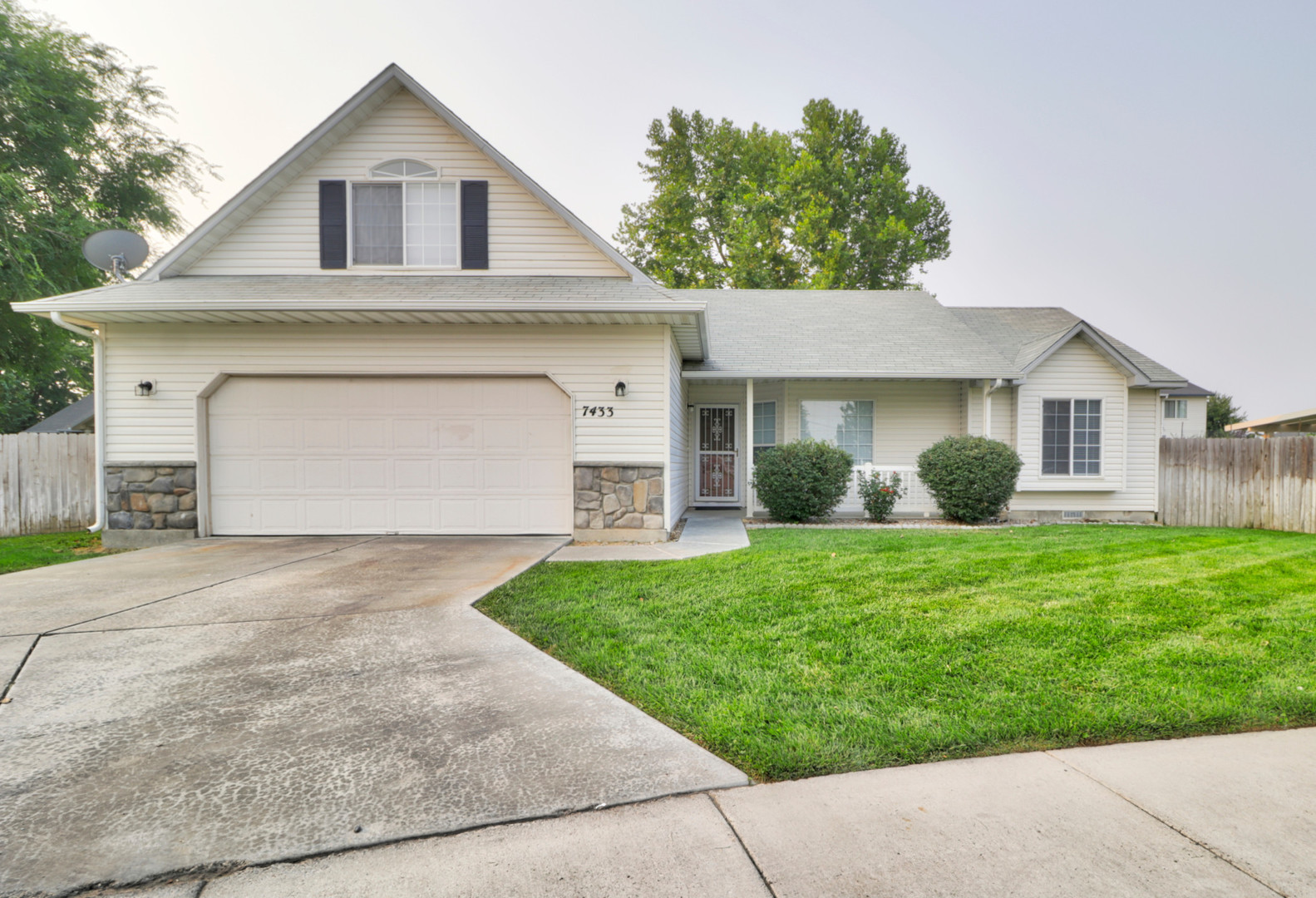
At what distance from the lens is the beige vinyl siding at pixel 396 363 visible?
26.8 feet

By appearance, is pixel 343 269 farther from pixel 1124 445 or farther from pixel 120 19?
pixel 1124 445

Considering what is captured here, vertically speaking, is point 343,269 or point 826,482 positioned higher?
point 343,269

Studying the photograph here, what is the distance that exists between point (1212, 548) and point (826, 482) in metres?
4.83

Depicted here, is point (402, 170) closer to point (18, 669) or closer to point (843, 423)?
point (18, 669)

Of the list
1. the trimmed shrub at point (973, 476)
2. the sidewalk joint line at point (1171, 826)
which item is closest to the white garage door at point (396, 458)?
the trimmed shrub at point (973, 476)

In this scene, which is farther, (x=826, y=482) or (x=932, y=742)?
(x=826, y=482)

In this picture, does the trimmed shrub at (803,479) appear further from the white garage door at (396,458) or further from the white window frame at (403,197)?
the white window frame at (403,197)

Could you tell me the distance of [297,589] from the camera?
520 centimetres

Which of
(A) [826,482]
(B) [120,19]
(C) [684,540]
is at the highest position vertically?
(B) [120,19]

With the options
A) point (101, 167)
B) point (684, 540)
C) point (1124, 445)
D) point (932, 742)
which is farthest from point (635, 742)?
point (101, 167)

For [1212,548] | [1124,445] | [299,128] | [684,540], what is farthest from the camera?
[299,128]

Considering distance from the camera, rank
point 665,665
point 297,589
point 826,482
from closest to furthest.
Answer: point 665,665
point 297,589
point 826,482

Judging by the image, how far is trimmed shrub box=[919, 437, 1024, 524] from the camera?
10016mm

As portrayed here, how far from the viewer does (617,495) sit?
8.25 m
